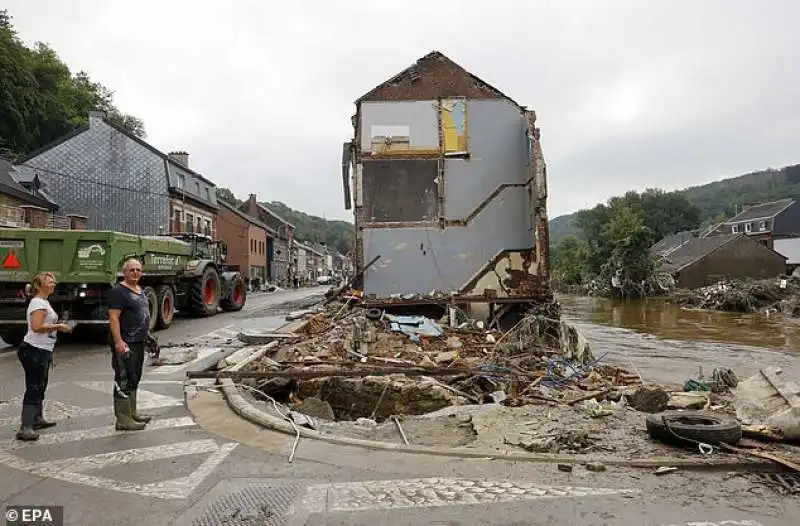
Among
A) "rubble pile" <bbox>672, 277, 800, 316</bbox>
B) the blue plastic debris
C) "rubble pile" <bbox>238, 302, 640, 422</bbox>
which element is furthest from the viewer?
"rubble pile" <bbox>672, 277, 800, 316</bbox>

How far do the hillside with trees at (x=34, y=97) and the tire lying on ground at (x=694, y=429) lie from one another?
1554 inches

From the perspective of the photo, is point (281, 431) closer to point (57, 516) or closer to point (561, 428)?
point (57, 516)

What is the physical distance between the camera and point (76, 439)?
17.8 ft

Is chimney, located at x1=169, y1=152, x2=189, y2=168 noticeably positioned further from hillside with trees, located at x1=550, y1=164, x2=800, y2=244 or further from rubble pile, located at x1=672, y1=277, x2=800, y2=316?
hillside with trees, located at x1=550, y1=164, x2=800, y2=244

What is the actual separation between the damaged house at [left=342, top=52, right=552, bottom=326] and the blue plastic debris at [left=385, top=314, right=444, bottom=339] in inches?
69.3

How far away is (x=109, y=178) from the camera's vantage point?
35.4m

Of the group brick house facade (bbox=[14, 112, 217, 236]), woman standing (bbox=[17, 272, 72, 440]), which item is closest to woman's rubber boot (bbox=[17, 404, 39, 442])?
woman standing (bbox=[17, 272, 72, 440])

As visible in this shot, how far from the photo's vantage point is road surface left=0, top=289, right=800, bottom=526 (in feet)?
12.2

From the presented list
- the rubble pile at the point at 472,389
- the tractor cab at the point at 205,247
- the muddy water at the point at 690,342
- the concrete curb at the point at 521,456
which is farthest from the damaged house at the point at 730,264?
the concrete curb at the point at 521,456

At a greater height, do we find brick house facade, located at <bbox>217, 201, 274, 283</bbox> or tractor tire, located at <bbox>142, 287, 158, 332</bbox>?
brick house facade, located at <bbox>217, 201, 274, 283</bbox>

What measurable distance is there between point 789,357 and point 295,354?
15678 mm

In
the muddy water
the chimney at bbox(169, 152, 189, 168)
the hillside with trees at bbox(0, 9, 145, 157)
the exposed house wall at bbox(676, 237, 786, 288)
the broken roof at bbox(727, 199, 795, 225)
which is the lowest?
the muddy water

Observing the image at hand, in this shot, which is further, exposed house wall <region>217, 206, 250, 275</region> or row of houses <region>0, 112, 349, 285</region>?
exposed house wall <region>217, 206, 250, 275</region>

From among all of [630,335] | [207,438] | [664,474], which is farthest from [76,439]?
[630,335]
